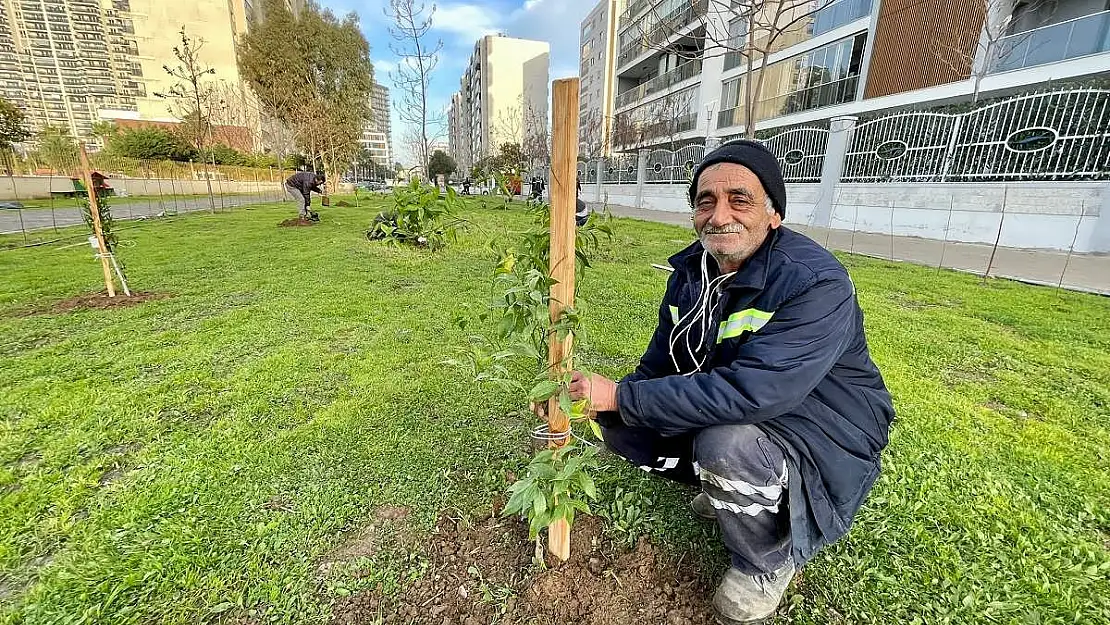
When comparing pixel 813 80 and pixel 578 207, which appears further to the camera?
pixel 813 80

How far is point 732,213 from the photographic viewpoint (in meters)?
1.35

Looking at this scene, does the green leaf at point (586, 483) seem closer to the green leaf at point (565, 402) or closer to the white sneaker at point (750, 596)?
the green leaf at point (565, 402)

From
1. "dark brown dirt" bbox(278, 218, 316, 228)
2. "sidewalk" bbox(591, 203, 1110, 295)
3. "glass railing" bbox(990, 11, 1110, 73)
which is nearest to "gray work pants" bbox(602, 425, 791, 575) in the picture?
"sidewalk" bbox(591, 203, 1110, 295)

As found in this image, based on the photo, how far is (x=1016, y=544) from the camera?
1679 millimetres

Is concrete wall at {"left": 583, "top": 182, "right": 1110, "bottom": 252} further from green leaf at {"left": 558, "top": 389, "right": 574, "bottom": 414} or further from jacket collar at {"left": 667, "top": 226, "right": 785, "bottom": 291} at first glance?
green leaf at {"left": 558, "top": 389, "right": 574, "bottom": 414}

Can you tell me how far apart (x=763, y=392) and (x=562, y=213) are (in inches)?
26.6

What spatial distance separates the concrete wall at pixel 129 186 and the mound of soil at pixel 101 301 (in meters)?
12.8

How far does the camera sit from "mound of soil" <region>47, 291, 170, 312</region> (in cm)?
435

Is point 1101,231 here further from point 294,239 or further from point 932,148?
point 294,239

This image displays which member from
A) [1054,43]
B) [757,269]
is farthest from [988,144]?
[757,269]

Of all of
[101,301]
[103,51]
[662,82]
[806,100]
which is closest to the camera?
[101,301]

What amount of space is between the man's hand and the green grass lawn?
0.71 m

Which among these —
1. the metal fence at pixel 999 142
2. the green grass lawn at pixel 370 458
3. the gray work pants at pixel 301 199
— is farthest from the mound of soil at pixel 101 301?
the metal fence at pixel 999 142

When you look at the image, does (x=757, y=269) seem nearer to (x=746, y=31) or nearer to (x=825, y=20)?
(x=746, y=31)
